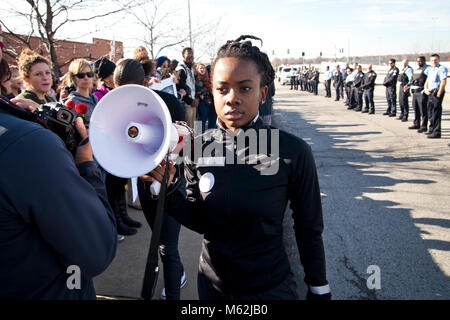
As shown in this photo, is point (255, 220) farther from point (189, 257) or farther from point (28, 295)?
point (189, 257)

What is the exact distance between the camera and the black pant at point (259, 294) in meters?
1.50

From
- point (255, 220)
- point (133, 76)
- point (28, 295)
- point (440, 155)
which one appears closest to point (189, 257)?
point (133, 76)

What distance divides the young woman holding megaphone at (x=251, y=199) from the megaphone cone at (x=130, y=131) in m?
0.12

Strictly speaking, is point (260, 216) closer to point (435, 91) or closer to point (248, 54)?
point (248, 54)

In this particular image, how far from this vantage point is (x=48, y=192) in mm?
1018

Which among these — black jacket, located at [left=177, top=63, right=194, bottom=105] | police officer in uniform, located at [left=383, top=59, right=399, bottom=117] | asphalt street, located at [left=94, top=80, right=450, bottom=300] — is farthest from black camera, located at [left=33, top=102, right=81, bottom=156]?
police officer in uniform, located at [left=383, top=59, right=399, bottom=117]

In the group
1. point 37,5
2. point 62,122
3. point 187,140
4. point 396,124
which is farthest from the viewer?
point 396,124

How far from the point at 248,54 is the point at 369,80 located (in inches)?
523

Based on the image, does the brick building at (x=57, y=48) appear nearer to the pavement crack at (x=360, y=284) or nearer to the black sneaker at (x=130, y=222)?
the black sneaker at (x=130, y=222)

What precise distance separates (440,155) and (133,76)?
23.4ft

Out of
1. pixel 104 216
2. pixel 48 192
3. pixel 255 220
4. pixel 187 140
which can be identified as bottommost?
pixel 255 220

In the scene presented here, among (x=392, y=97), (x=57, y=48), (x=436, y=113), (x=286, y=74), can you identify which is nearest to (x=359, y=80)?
(x=392, y=97)

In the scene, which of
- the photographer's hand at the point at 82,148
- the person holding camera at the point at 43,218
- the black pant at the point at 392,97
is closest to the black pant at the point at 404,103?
the black pant at the point at 392,97

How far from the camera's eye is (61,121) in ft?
4.32
